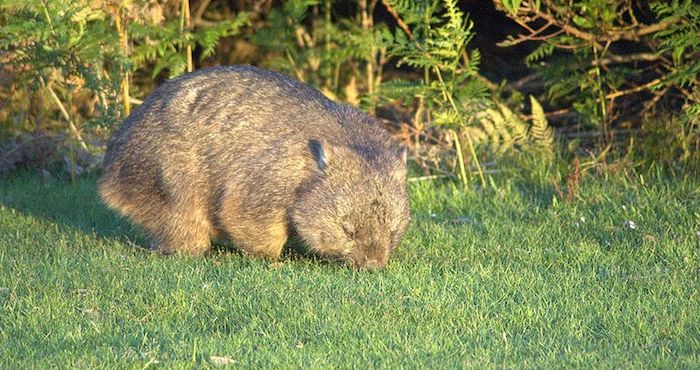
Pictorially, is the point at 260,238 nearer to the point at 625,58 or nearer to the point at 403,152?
the point at 403,152

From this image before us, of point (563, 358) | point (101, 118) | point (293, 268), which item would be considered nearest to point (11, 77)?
point (101, 118)

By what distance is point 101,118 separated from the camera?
1033 cm

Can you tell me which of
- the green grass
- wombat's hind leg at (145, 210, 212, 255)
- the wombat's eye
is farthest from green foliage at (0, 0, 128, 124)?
the wombat's eye

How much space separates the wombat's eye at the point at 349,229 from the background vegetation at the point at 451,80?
111 inches

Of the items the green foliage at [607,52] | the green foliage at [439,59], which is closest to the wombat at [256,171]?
the green foliage at [439,59]

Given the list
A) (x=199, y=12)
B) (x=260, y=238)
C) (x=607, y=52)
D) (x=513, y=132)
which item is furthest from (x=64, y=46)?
(x=607, y=52)

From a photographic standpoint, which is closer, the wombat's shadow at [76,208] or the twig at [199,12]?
the wombat's shadow at [76,208]

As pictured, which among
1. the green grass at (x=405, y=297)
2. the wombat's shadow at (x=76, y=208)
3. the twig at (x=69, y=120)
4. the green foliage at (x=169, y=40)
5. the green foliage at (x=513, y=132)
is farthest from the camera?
the green foliage at (x=513, y=132)

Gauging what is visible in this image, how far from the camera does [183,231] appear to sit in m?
8.23

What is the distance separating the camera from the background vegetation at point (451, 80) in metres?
10.2

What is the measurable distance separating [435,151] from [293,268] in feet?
12.3

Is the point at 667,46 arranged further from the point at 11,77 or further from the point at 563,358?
the point at 11,77

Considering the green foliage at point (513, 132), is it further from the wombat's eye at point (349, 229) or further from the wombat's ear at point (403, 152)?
the wombat's eye at point (349, 229)

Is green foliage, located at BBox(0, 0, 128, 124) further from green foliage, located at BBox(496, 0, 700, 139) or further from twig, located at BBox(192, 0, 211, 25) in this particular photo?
green foliage, located at BBox(496, 0, 700, 139)
